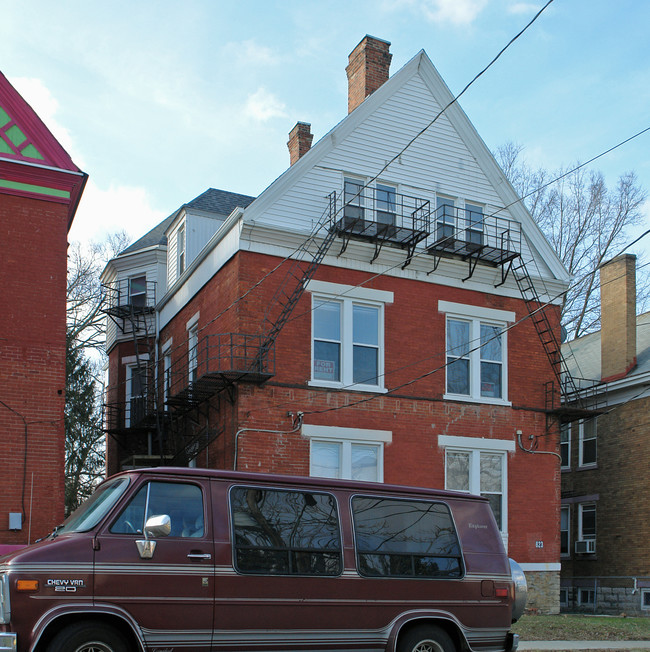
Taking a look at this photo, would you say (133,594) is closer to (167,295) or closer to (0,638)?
(0,638)

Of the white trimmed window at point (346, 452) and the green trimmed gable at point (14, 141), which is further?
the white trimmed window at point (346, 452)

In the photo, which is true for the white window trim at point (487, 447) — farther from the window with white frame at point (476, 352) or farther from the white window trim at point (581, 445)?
the white window trim at point (581, 445)

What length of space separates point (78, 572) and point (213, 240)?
13572 millimetres

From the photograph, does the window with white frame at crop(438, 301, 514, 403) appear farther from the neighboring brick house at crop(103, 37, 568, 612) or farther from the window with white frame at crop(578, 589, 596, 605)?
the window with white frame at crop(578, 589, 596, 605)

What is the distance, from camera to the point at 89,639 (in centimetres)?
736

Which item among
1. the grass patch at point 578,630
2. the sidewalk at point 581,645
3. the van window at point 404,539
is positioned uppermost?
the van window at point 404,539

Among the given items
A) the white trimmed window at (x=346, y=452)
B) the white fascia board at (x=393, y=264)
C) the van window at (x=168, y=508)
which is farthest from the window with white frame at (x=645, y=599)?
the van window at (x=168, y=508)

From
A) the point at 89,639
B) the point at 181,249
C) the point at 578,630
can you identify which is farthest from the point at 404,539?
the point at 181,249

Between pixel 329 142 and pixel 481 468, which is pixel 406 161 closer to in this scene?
pixel 329 142

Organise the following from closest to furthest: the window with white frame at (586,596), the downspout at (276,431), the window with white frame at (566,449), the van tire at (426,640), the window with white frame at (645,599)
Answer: the van tire at (426,640) → the downspout at (276,431) → the window with white frame at (645,599) → the window with white frame at (586,596) → the window with white frame at (566,449)

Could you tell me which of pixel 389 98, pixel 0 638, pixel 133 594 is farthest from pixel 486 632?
pixel 389 98

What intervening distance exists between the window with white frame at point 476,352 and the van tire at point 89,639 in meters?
13.7

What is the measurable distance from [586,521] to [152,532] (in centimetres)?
2160

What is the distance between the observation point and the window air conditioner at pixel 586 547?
83.9ft
